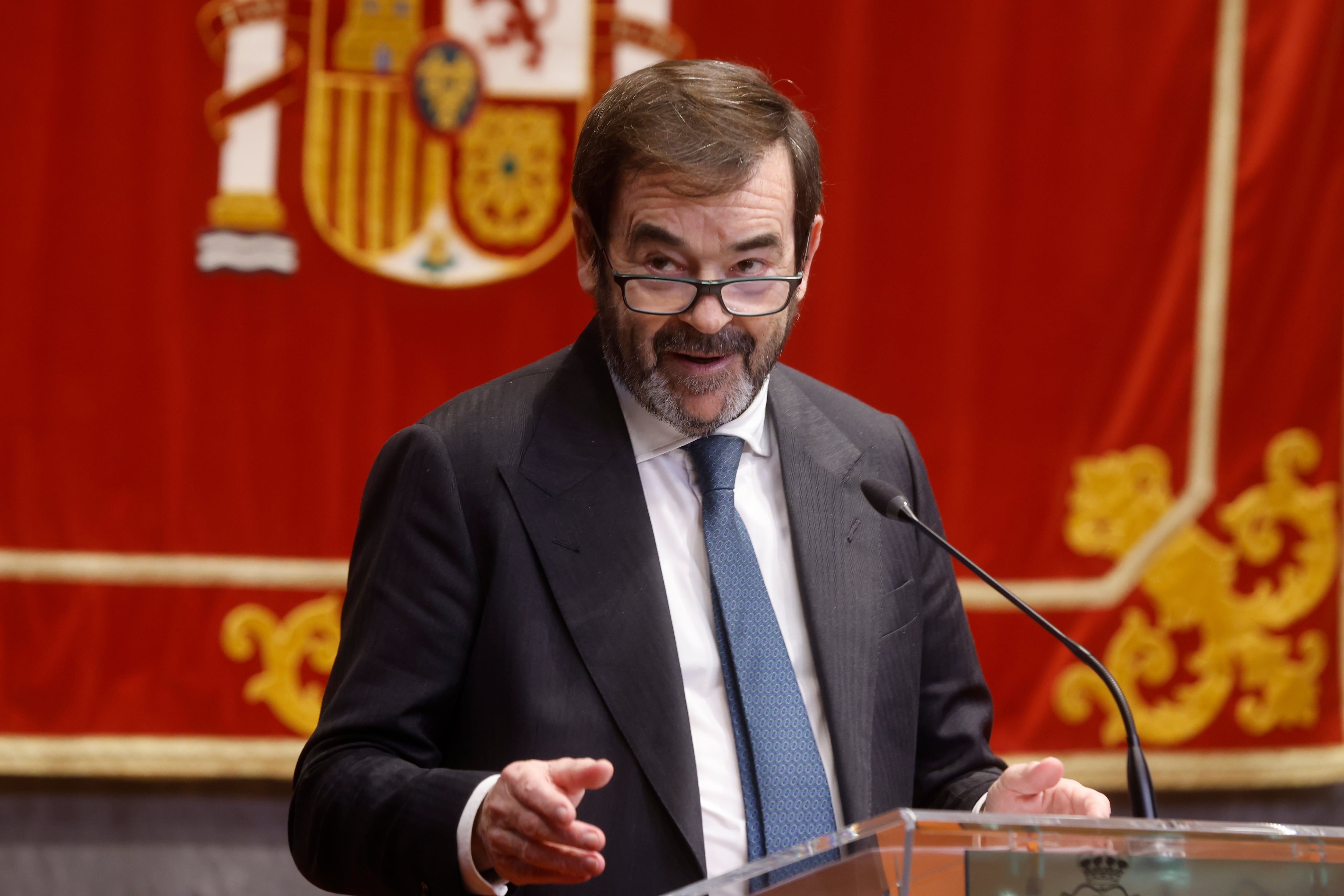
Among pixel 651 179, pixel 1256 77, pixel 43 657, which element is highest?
pixel 1256 77

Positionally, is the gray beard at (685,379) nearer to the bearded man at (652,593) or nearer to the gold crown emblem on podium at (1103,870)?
the bearded man at (652,593)

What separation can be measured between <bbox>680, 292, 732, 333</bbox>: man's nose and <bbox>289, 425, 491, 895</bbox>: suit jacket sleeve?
290 mm

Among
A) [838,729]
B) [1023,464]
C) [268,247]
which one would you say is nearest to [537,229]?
[268,247]

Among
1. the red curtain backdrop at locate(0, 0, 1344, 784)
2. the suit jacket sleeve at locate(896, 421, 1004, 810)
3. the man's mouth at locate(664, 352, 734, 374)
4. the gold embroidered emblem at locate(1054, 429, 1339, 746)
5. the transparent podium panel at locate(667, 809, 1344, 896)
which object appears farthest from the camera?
the gold embroidered emblem at locate(1054, 429, 1339, 746)

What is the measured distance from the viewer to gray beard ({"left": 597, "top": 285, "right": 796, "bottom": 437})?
1.38 meters

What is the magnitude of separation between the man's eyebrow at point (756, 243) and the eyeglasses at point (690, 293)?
0.03 m

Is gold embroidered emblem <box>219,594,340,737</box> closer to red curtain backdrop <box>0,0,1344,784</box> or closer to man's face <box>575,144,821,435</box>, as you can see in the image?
red curtain backdrop <box>0,0,1344,784</box>

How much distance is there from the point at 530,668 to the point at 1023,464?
1.89m

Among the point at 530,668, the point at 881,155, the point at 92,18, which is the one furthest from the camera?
the point at 881,155

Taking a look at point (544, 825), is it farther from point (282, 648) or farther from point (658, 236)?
point (282, 648)

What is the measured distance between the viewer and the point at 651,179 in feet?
4.45

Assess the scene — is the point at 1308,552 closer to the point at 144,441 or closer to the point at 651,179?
the point at 651,179

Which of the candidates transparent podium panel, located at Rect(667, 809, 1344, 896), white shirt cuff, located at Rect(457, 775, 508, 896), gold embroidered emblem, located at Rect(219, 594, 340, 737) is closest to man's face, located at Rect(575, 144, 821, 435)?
white shirt cuff, located at Rect(457, 775, 508, 896)

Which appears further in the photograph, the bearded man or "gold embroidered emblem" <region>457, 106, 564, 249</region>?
"gold embroidered emblem" <region>457, 106, 564, 249</region>
